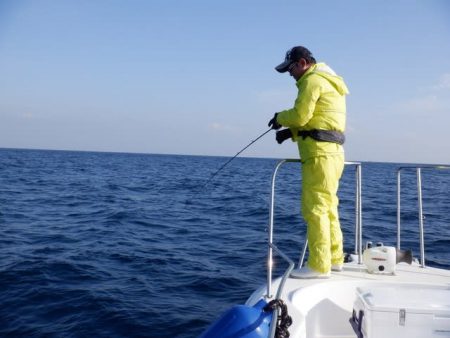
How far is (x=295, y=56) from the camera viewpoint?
333 cm

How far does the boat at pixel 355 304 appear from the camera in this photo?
1800 mm

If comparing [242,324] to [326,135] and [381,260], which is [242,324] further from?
[381,260]

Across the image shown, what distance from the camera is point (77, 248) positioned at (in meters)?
7.09

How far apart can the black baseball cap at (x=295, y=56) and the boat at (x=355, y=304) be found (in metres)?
0.76

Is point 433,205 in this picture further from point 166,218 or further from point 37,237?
point 37,237

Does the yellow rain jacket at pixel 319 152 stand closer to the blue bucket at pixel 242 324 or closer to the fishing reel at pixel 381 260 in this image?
the fishing reel at pixel 381 260

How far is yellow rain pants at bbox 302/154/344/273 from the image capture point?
10.2ft

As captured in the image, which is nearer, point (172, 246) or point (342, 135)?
point (342, 135)

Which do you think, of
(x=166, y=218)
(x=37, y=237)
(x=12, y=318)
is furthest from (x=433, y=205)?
(x=12, y=318)

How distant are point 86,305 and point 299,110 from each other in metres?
3.15

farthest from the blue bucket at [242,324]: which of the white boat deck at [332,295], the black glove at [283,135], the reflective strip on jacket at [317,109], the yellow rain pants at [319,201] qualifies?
the black glove at [283,135]

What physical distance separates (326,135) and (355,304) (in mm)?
1208

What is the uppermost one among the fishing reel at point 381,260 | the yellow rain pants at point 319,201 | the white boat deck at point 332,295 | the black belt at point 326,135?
the black belt at point 326,135

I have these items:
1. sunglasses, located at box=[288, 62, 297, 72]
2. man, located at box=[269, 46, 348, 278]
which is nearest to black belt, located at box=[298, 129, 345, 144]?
man, located at box=[269, 46, 348, 278]
